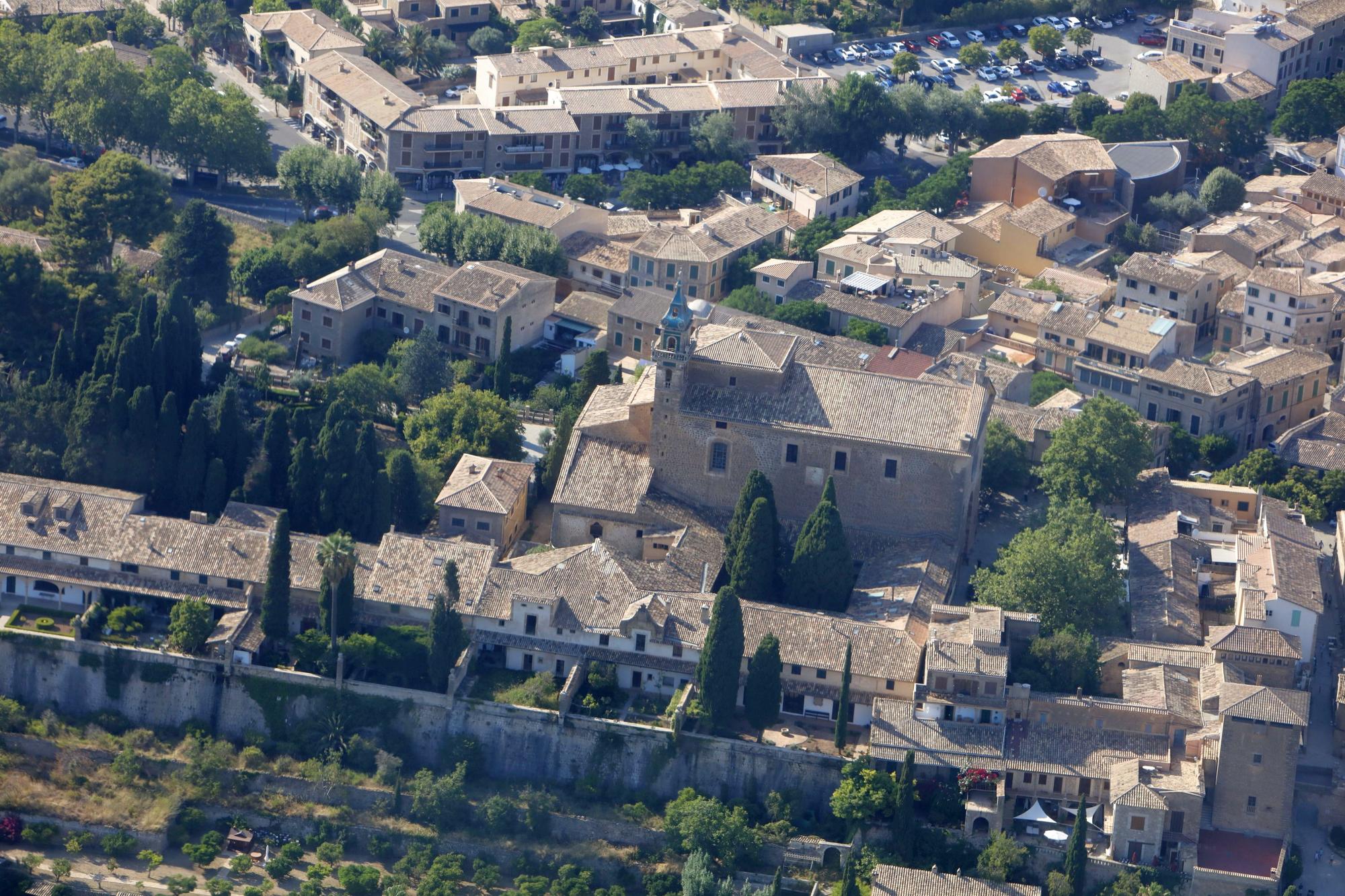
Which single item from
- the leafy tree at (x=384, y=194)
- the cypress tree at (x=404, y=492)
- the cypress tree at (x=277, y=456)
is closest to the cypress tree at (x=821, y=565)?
the cypress tree at (x=404, y=492)

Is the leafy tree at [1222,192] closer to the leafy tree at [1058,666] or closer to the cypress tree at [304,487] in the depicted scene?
the leafy tree at [1058,666]

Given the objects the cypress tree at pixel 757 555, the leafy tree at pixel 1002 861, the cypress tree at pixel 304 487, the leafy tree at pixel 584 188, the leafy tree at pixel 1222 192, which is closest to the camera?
the leafy tree at pixel 1002 861

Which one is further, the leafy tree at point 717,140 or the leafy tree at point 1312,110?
the leafy tree at point 1312,110

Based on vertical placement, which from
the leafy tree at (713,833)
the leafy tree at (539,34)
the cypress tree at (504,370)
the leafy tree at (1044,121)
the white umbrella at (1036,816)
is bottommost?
the leafy tree at (713,833)

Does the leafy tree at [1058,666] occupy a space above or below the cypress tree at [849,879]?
above

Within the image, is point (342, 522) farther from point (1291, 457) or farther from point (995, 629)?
point (1291, 457)

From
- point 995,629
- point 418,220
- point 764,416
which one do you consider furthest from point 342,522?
point 418,220
